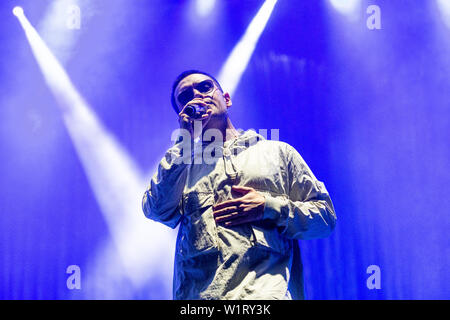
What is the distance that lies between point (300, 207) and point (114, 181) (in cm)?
→ 253

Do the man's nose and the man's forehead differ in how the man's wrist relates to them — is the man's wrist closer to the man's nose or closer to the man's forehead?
the man's nose

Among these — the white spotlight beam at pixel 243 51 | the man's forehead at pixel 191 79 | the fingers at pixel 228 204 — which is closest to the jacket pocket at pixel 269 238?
the fingers at pixel 228 204

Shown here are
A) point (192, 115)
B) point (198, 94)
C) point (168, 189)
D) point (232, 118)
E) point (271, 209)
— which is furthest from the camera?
point (232, 118)

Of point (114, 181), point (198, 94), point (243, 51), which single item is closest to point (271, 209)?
point (198, 94)

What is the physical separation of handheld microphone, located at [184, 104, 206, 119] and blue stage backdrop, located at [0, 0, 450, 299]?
1745mm

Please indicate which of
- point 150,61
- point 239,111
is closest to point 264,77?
point 239,111

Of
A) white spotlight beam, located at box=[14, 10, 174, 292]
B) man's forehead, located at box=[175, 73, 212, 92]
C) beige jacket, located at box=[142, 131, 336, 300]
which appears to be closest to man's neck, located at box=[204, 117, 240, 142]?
beige jacket, located at box=[142, 131, 336, 300]

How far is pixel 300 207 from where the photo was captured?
2.31m

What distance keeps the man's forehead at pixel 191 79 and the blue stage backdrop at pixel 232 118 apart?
5.05ft

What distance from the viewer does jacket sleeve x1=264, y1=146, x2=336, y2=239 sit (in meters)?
2.25

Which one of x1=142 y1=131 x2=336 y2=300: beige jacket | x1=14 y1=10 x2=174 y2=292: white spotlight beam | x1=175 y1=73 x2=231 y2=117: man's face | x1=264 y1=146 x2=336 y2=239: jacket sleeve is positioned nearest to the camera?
x1=142 y1=131 x2=336 y2=300: beige jacket

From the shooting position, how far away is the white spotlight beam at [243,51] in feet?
15.0

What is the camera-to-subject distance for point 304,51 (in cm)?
457

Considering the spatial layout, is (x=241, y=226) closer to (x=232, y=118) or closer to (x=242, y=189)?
(x=242, y=189)
